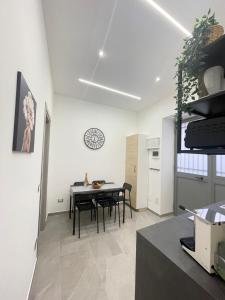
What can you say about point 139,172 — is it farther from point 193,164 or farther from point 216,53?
point 216,53

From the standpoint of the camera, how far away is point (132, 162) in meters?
4.14

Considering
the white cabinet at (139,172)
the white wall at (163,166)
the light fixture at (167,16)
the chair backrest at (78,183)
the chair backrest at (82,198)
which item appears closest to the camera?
the light fixture at (167,16)

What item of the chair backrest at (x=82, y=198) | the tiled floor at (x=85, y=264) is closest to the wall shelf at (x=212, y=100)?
the tiled floor at (x=85, y=264)

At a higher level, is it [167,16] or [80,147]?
[167,16]

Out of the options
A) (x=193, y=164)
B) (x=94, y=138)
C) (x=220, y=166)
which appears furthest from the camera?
(x=94, y=138)

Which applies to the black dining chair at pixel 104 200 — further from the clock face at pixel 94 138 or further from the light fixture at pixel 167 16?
the light fixture at pixel 167 16

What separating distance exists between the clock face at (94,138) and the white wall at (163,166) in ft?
4.84

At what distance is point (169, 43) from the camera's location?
1.96m

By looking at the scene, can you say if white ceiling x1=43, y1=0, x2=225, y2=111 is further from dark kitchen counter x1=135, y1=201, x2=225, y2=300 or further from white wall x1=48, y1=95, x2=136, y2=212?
dark kitchen counter x1=135, y1=201, x2=225, y2=300

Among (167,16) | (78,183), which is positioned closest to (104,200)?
(78,183)

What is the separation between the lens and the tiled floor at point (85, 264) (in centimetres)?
156

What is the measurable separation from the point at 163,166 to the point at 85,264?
2583mm

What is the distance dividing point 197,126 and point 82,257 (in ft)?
7.50

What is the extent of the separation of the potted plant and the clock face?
3249 millimetres
